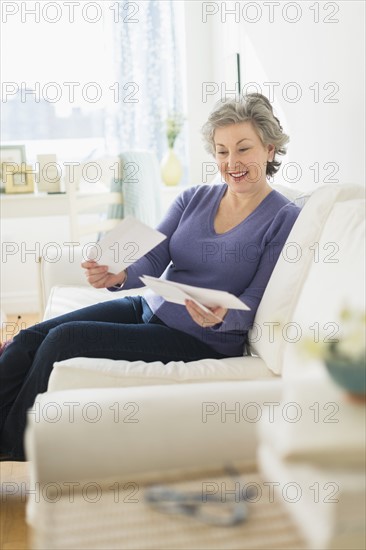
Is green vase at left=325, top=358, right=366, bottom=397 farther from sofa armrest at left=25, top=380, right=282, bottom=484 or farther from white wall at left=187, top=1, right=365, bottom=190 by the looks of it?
white wall at left=187, top=1, right=365, bottom=190

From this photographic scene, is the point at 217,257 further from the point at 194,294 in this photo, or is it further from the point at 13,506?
the point at 13,506

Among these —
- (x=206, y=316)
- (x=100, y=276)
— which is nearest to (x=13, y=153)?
(x=100, y=276)

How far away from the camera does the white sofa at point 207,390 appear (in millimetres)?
1016

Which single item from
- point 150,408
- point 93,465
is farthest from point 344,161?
point 93,465

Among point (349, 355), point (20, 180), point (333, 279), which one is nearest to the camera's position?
point (349, 355)

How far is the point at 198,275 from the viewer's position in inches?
78.0

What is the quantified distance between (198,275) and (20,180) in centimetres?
228

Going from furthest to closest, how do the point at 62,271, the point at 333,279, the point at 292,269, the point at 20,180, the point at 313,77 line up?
the point at 20,180, the point at 62,271, the point at 313,77, the point at 292,269, the point at 333,279

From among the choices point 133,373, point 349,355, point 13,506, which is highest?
point 349,355

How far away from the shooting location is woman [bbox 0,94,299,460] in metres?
1.79

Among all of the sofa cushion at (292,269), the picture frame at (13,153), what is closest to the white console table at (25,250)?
the picture frame at (13,153)

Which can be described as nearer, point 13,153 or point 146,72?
point 13,153

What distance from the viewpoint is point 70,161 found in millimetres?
4633

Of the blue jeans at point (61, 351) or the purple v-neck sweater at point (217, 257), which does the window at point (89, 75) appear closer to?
the purple v-neck sweater at point (217, 257)
